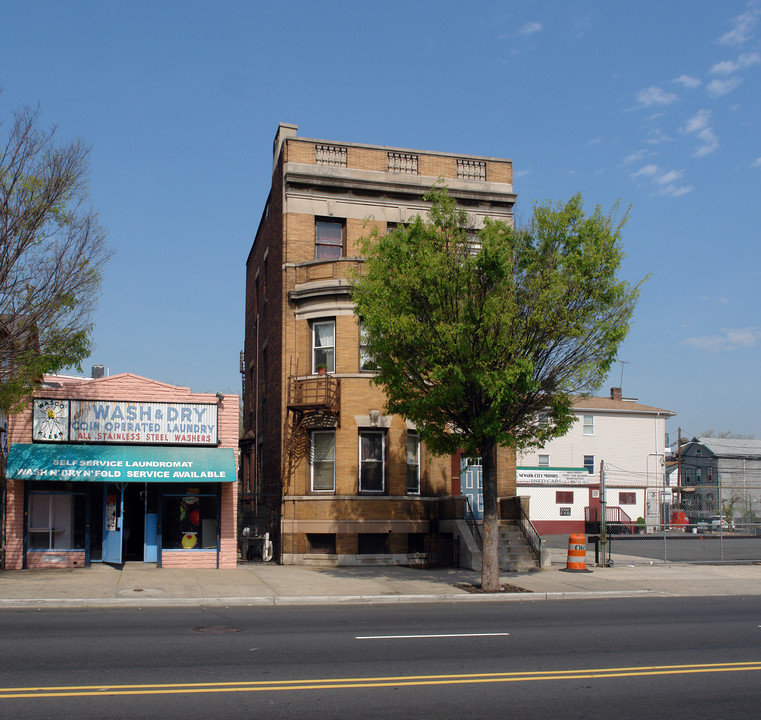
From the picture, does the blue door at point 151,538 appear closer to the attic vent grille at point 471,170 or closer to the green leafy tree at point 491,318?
the green leafy tree at point 491,318

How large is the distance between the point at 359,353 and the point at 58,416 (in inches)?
319

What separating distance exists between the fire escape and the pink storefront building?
1766 millimetres

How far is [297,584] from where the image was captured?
18.5 meters

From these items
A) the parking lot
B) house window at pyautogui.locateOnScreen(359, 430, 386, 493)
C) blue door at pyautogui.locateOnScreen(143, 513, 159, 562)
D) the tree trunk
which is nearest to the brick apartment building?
house window at pyautogui.locateOnScreen(359, 430, 386, 493)

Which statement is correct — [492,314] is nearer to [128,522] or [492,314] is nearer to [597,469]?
[128,522]

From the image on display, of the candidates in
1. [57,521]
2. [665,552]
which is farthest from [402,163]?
[665,552]

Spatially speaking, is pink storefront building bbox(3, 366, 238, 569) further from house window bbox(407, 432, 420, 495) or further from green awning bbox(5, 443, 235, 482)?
Answer: house window bbox(407, 432, 420, 495)

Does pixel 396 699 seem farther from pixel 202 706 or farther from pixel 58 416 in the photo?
Answer: pixel 58 416

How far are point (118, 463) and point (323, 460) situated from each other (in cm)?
571

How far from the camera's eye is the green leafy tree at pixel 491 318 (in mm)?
16766

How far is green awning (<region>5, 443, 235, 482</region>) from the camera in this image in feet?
63.8

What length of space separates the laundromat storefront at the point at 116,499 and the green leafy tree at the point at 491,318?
6187mm

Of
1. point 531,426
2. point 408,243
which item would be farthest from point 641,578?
point 408,243

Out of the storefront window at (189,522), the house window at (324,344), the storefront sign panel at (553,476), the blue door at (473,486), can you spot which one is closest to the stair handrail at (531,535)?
the blue door at (473,486)
